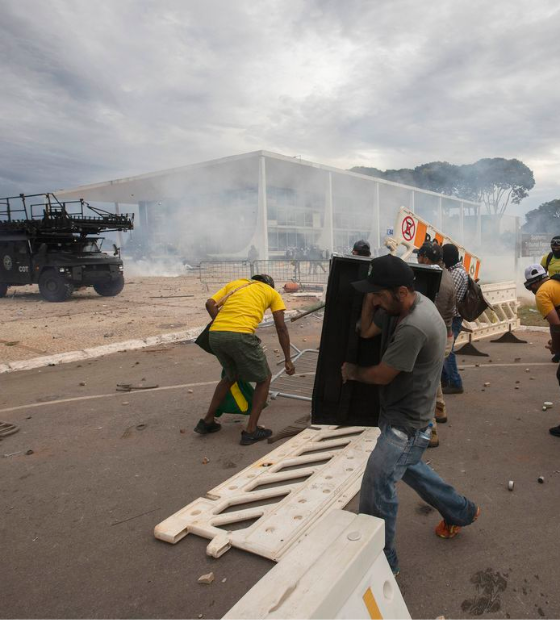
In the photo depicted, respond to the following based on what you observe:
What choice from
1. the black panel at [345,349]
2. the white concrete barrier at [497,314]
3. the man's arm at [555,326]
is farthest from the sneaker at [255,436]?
the white concrete barrier at [497,314]

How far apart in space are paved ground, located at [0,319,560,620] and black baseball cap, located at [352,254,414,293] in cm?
144

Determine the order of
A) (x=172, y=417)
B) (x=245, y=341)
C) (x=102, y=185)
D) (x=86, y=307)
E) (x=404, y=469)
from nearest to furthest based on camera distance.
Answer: (x=404, y=469)
(x=245, y=341)
(x=172, y=417)
(x=86, y=307)
(x=102, y=185)

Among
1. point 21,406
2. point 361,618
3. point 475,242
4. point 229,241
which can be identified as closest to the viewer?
point 361,618

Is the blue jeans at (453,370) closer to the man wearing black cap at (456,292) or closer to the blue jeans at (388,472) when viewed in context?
the man wearing black cap at (456,292)

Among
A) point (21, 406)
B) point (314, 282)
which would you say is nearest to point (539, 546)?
point (21, 406)

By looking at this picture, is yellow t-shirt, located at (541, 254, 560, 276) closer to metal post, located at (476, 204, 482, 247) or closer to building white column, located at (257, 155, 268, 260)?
building white column, located at (257, 155, 268, 260)

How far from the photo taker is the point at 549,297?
12.4ft

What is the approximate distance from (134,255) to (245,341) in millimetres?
31116

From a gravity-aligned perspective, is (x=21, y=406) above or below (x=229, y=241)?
below

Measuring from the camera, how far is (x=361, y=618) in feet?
3.90

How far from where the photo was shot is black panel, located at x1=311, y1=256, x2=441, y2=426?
2283 millimetres

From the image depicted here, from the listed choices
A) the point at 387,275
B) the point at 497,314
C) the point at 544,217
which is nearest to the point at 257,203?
the point at 497,314

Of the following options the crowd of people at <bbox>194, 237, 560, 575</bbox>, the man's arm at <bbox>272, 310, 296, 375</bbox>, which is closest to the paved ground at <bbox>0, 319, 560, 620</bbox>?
the crowd of people at <bbox>194, 237, 560, 575</bbox>

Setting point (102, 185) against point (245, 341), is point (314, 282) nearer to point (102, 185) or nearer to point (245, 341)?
point (245, 341)
